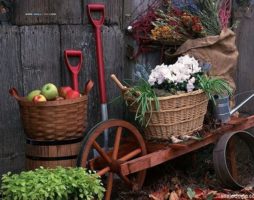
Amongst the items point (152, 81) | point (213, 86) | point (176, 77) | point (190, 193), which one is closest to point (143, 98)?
point (152, 81)

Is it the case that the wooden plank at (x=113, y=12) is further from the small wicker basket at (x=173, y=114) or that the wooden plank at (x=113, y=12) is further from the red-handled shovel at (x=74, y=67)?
the small wicker basket at (x=173, y=114)

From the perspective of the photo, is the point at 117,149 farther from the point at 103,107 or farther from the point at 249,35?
the point at 249,35

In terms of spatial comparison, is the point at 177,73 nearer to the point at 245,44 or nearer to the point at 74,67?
the point at 74,67

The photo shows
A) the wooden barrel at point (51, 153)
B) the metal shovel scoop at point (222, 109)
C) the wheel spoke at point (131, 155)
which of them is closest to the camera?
the wooden barrel at point (51, 153)

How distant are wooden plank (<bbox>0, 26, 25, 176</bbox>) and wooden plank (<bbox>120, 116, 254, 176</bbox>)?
0.96 metres

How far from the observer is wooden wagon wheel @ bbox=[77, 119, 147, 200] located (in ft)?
13.9

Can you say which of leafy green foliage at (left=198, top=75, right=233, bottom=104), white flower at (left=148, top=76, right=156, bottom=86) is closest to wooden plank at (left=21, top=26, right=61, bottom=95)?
white flower at (left=148, top=76, right=156, bottom=86)

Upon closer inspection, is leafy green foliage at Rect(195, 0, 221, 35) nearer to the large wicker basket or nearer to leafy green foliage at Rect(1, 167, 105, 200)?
the large wicker basket

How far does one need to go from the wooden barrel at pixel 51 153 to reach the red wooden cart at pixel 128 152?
106 millimetres

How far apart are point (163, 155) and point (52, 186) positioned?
137 centimetres

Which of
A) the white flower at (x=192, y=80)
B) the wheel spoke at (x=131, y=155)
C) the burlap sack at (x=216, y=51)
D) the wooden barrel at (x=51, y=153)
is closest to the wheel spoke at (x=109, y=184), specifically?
the wheel spoke at (x=131, y=155)

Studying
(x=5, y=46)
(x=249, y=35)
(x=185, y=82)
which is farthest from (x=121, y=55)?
(x=249, y=35)

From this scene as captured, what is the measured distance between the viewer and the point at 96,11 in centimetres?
493

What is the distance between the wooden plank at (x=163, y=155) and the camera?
4211 millimetres
